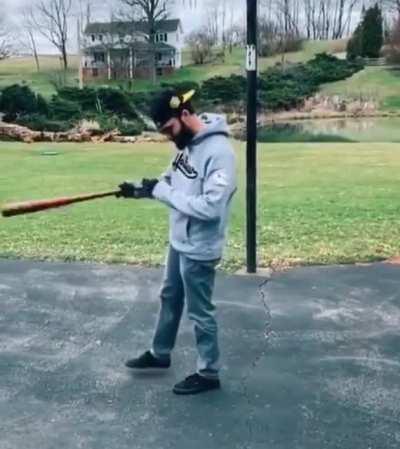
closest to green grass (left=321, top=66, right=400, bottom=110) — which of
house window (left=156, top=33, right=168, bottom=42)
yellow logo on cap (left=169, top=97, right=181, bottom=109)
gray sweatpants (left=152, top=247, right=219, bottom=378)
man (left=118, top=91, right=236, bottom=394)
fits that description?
house window (left=156, top=33, right=168, bottom=42)

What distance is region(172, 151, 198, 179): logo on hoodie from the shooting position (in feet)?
10.9

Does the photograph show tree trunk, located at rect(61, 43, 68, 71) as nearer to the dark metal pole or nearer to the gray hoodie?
the dark metal pole

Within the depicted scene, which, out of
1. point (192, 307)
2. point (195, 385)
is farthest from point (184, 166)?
point (195, 385)

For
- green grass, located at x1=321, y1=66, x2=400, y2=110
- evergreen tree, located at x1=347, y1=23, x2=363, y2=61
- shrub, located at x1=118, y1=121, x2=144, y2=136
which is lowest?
shrub, located at x1=118, y1=121, x2=144, y2=136

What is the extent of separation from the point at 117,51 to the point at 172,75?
4947 millimetres

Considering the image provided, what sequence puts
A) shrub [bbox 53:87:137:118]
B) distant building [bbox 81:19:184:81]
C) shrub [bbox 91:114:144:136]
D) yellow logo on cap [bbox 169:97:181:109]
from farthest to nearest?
1. distant building [bbox 81:19:184:81]
2. shrub [bbox 53:87:137:118]
3. shrub [bbox 91:114:144:136]
4. yellow logo on cap [bbox 169:97:181:109]

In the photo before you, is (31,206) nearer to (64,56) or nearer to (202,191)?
(202,191)

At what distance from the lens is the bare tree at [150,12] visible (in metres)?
53.8

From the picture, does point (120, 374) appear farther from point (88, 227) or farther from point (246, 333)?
point (88, 227)

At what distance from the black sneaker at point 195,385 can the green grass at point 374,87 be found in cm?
4242

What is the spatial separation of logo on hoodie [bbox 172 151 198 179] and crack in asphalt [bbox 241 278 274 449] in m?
1.11

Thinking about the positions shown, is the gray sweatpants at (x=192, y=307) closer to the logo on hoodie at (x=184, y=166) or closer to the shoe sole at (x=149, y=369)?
the shoe sole at (x=149, y=369)

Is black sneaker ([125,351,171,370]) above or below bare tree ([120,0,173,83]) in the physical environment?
below

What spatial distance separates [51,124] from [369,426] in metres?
24.3
